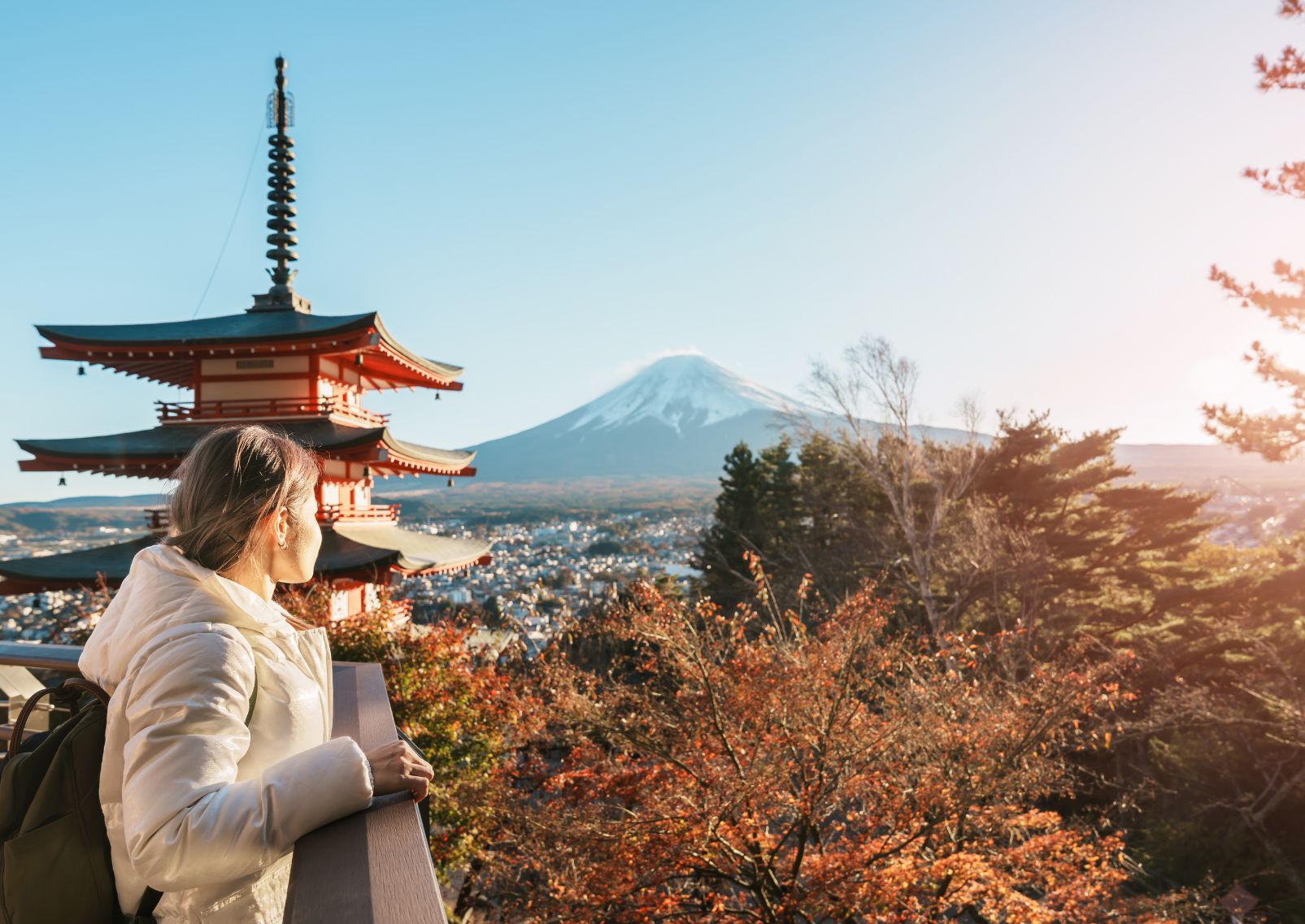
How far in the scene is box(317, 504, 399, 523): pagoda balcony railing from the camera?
9.29 m

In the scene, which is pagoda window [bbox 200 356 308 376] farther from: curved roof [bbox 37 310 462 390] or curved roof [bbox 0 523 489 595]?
curved roof [bbox 0 523 489 595]

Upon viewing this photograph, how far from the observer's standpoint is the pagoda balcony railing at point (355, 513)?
929 centimetres

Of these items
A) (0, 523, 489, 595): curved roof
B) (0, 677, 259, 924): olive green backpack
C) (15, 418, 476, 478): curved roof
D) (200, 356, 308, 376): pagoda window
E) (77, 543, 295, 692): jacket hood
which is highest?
(200, 356, 308, 376): pagoda window

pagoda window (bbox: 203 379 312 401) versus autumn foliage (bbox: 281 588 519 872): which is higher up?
pagoda window (bbox: 203 379 312 401)

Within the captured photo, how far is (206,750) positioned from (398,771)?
0.28 meters

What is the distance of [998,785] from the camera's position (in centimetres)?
568

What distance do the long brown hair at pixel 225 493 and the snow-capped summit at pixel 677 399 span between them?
7386 cm

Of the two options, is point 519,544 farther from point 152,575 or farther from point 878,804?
point 152,575

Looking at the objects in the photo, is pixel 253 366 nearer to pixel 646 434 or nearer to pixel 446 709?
pixel 446 709

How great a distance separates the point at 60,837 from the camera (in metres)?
0.93

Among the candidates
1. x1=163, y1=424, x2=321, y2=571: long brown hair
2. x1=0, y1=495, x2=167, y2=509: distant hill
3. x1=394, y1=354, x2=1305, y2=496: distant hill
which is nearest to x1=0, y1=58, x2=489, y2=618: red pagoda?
x1=163, y1=424, x2=321, y2=571: long brown hair

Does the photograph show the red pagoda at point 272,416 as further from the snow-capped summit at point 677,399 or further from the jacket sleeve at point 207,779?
the snow-capped summit at point 677,399

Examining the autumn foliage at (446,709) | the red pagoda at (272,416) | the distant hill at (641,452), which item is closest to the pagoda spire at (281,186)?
the red pagoda at (272,416)

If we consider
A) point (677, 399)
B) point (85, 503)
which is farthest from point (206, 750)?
point (677, 399)
